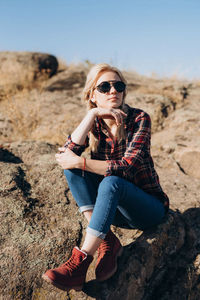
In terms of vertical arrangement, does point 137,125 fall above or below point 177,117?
above

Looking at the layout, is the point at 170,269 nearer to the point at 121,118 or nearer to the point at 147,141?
the point at 147,141

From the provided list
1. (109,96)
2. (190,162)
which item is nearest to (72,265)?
(109,96)

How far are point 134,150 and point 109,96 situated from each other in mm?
635

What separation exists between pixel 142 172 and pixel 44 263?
46.2 inches

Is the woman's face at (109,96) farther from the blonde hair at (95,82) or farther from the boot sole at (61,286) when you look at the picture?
the boot sole at (61,286)

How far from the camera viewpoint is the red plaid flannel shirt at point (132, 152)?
2332 mm

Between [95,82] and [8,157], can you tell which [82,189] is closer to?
[95,82]

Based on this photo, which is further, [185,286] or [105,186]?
[185,286]

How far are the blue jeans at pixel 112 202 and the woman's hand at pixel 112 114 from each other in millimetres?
572

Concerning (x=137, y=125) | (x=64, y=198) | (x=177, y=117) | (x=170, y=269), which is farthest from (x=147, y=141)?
(x=177, y=117)

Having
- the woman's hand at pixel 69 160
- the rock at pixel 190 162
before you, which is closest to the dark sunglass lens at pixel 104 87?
the woman's hand at pixel 69 160

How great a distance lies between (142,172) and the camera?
2465mm

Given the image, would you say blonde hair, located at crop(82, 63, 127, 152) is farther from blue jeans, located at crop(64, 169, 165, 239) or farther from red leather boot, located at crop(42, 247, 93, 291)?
red leather boot, located at crop(42, 247, 93, 291)

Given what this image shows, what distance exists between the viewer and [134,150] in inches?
Answer: 94.6
